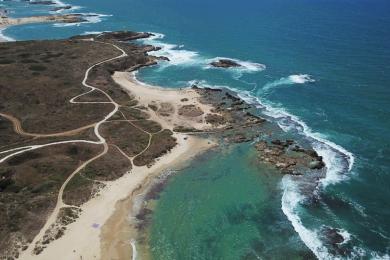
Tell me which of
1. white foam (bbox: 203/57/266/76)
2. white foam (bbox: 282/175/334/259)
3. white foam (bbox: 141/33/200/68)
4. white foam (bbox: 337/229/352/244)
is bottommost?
white foam (bbox: 141/33/200/68)

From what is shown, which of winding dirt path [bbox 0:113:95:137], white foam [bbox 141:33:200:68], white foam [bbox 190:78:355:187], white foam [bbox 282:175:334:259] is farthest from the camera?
white foam [bbox 141:33:200:68]

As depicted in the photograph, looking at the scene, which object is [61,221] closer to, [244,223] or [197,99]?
[244,223]

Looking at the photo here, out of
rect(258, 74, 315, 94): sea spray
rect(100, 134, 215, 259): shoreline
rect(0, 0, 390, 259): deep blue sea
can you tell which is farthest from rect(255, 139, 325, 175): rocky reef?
rect(258, 74, 315, 94): sea spray

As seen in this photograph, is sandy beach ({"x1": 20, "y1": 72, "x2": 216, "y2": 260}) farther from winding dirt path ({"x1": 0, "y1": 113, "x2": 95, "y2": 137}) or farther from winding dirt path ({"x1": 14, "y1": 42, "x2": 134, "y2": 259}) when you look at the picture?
winding dirt path ({"x1": 0, "y1": 113, "x2": 95, "y2": 137})

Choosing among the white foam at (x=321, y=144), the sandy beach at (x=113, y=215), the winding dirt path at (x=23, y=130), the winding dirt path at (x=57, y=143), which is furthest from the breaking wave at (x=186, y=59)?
the winding dirt path at (x=23, y=130)

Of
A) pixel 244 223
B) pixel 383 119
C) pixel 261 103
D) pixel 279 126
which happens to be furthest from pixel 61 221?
pixel 383 119

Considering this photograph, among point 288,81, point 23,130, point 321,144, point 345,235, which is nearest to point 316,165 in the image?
point 321,144
